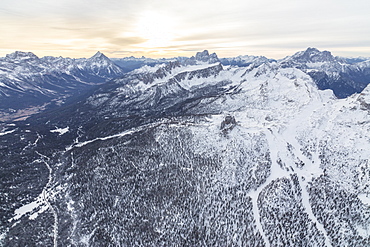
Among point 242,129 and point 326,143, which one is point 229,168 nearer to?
point 242,129

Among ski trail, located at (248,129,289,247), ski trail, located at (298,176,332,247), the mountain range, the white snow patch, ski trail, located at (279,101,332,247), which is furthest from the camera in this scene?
ski trail, located at (248,129,289,247)

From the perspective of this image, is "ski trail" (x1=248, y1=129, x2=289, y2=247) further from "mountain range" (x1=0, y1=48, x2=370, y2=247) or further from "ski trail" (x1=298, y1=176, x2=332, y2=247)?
"ski trail" (x1=298, y1=176, x2=332, y2=247)

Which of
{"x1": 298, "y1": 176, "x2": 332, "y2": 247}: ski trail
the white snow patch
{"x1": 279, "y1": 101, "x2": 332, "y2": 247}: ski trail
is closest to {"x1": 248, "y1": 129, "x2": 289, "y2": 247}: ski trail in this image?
{"x1": 279, "y1": 101, "x2": 332, "y2": 247}: ski trail

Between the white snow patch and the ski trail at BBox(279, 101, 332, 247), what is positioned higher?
the white snow patch

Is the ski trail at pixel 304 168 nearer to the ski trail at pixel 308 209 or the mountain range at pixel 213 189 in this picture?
the ski trail at pixel 308 209

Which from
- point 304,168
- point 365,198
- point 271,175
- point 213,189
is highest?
point 365,198

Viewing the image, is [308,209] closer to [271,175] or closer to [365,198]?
[365,198]

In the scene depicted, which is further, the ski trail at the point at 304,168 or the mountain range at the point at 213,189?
the mountain range at the point at 213,189

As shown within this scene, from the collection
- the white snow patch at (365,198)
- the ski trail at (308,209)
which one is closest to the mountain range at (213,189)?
the white snow patch at (365,198)

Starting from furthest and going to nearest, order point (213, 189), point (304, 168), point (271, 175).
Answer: point (213, 189), point (271, 175), point (304, 168)

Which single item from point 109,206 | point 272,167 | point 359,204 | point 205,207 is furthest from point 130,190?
point 359,204

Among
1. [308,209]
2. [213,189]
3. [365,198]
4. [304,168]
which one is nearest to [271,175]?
[304,168]
